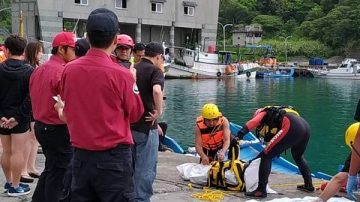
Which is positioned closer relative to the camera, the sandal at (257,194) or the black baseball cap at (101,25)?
the black baseball cap at (101,25)

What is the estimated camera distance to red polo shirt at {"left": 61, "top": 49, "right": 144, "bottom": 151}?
3.55 meters

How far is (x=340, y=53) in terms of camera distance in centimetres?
7906

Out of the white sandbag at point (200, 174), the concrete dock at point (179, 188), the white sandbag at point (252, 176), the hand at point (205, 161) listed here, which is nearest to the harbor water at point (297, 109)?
Answer: the concrete dock at point (179, 188)

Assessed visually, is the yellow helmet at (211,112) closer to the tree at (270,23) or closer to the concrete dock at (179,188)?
the concrete dock at (179,188)

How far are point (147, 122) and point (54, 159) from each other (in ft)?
3.33

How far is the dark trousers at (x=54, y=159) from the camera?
16.0 feet

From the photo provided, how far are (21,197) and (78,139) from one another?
9.29 feet

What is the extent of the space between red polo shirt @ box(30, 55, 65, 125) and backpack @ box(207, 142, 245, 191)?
3.33 metres

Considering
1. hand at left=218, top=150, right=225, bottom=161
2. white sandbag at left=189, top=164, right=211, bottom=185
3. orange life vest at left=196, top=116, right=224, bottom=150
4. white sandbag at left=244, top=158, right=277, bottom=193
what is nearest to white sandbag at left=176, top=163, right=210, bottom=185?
white sandbag at left=189, top=164, right=211, bottom=185

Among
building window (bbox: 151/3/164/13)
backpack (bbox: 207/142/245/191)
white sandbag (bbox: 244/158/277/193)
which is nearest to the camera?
white sandbag (bbox: 244/158/277/193)

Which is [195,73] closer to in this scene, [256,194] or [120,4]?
[120,4]

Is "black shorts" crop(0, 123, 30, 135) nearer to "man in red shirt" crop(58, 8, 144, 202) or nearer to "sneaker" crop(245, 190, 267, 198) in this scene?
"man in red shirt" crop(58, 8, 144, 202)

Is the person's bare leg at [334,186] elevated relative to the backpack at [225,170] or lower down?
elevated

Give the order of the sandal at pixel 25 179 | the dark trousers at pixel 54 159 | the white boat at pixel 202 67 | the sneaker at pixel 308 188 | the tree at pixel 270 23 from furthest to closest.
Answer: the tree at pixel 270 23 → the white boat at pixel 202 67 → the sneaker at pixel 308 188 → the sandal at pixel 25 179 → the dark trousers at pixel 54 159
